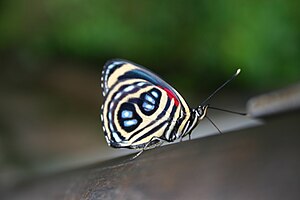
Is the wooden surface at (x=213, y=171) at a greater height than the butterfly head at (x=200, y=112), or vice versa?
the wooden surface at (x=213, y=171)

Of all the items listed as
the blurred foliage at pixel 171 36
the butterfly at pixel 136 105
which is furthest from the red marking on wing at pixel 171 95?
the blurred foliage at pixel 171 36

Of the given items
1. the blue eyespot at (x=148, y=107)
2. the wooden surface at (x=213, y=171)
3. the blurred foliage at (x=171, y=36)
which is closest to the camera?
the wooden surface at (x=213, y=171)

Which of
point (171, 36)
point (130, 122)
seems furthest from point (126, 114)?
point (171, 36)

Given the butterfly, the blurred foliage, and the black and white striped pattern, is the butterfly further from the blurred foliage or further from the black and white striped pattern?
the blurred foliage

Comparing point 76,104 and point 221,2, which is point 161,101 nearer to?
point 221,2

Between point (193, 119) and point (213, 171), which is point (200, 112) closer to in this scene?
point (193, 119)

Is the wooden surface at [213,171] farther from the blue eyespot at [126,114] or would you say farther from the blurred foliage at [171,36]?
the blurred foliage at [171,36]

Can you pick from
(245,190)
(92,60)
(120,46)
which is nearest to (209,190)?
(245,190)
